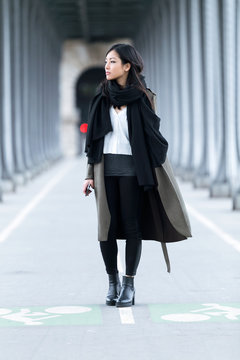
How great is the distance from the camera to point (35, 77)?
137 ft

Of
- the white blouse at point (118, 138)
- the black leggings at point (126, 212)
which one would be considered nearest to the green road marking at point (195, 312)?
the black leggings at point (126, 212)

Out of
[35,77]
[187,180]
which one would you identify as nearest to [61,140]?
[35,77]

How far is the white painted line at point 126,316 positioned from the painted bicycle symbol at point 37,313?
0.24 m

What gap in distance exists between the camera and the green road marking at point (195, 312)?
6750mm

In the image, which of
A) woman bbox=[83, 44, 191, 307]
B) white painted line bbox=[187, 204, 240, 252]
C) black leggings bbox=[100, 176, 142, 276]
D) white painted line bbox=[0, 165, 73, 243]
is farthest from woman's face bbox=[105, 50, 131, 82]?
white painted line bbox=[0, 165, 73, 243]

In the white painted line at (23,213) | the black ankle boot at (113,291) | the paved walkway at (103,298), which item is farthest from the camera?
the white painted line at (23,213)

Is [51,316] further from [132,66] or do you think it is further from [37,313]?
[132,66]

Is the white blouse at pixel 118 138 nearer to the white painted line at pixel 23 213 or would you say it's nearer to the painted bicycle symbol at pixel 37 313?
Answer: the painted bicycle symbol at pixel 37 313

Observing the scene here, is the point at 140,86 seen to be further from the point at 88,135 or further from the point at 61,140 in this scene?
the point at 61,140

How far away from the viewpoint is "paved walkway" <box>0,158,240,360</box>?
5.89 metres

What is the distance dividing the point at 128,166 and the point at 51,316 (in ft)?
3.75

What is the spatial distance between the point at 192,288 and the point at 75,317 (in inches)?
60.0

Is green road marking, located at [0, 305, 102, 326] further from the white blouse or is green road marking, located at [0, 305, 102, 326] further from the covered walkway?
the white blouse

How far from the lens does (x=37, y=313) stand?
707 cm
